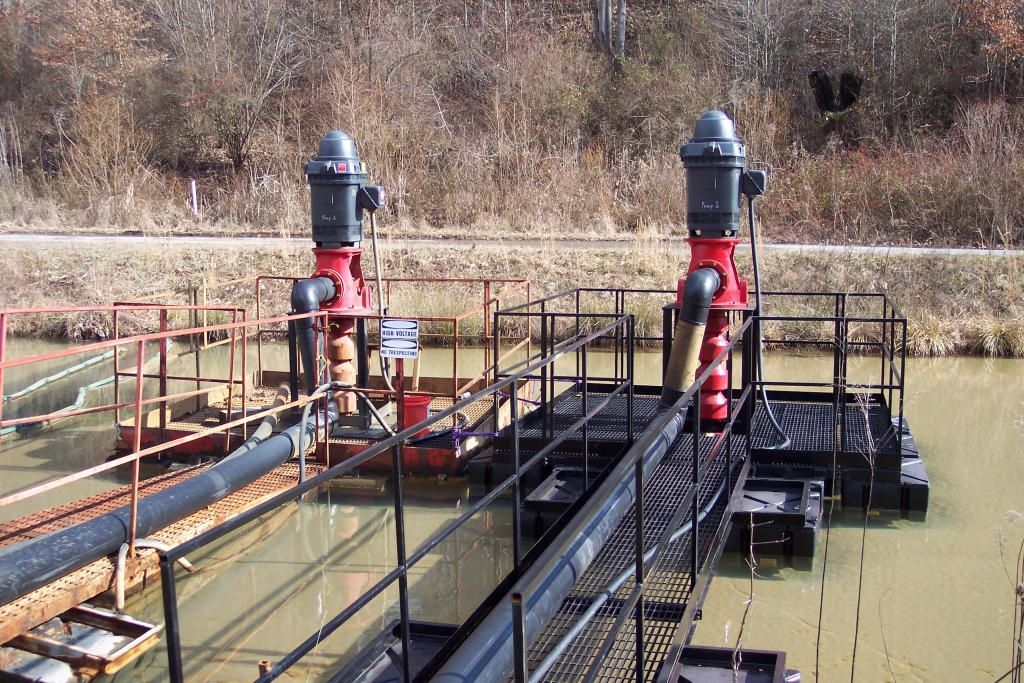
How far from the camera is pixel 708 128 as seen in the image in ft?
27.1

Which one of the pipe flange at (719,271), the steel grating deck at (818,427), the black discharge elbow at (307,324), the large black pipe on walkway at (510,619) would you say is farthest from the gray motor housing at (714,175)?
the large black pipe on walkway at (510,619)

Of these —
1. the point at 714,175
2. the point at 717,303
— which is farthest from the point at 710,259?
the point at 714,175

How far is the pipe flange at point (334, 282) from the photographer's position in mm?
9336

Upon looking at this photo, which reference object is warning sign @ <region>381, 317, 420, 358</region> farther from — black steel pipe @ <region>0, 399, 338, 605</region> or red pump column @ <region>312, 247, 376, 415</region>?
black steel pipe @ <region>0, 399, 338, 605</region>

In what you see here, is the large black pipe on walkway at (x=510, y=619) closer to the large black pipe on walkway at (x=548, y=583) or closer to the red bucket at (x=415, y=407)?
the large black pipe on walkway at (x=548, y=583)

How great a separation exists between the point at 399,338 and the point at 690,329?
2504mm

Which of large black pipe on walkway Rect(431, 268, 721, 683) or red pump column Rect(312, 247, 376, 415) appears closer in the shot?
large black pipe on walkway Rect(431, 268, 721, 683)

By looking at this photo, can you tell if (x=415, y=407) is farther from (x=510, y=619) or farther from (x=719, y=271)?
(x=510, y=619)

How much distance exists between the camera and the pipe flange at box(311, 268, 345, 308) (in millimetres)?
9336

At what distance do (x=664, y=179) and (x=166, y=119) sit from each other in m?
16.5

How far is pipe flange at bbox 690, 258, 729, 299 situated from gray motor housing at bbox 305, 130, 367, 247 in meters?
3.30

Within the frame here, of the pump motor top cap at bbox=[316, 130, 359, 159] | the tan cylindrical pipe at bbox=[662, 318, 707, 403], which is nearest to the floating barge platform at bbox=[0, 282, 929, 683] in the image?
the tan cylindrical pipe at bbox=[662, 318, 707, 403]

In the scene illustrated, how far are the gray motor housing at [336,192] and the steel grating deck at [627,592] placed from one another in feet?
12.9

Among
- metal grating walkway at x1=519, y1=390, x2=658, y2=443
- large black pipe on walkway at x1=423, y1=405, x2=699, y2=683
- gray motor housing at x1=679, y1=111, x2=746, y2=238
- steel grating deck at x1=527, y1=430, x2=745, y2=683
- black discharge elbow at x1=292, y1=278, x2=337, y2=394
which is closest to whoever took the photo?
large black pipe on walkway at x1=423, y1=405, x2=699, y2=683
